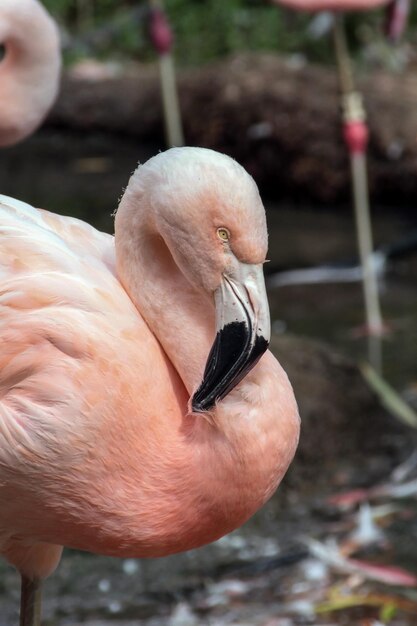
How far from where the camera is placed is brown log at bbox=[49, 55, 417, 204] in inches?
291

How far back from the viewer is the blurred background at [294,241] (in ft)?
11.5

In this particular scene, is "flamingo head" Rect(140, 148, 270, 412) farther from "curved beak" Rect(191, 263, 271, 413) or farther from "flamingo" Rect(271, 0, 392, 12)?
"flamingo" Rect(271, 0, 392, 12)

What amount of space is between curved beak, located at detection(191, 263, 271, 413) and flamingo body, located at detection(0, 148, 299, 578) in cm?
2

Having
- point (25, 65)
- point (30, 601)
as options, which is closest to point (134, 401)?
point (30, 601)

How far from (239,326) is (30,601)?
3.51ft

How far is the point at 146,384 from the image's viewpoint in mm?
2205

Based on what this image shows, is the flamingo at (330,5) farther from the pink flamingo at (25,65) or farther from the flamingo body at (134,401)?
the flamingo body at (134,401)

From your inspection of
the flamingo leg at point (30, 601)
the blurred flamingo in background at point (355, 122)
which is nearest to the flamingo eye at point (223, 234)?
the flamingo leg at point (30, 601)

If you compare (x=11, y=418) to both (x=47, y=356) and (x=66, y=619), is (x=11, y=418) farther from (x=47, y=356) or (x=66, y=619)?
(x=66, y=619)

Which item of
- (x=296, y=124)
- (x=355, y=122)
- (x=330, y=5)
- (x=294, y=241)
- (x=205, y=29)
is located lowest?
(x=355, y=122)

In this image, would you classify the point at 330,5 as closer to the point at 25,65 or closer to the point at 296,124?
the point at 296,124

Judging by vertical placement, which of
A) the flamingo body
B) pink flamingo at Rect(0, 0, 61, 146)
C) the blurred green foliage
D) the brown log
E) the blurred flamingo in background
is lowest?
the flamingo body

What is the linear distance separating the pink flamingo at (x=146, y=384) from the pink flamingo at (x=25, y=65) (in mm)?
1381

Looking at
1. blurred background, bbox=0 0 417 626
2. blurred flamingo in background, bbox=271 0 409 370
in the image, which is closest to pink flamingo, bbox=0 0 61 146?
blurred background, bbox=0 0 417 626
